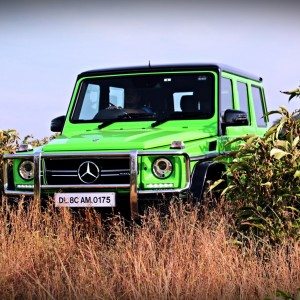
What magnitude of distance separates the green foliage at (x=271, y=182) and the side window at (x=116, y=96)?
231 cm

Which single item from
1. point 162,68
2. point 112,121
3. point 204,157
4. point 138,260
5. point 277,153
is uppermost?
point 162,68

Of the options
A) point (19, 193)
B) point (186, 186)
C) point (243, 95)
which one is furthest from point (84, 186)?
point (243, 95)

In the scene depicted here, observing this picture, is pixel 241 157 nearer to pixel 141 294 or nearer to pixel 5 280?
pixel 141 294

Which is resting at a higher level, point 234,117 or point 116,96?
point 116,96

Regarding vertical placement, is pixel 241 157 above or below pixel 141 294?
above

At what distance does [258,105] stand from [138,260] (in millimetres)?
4186

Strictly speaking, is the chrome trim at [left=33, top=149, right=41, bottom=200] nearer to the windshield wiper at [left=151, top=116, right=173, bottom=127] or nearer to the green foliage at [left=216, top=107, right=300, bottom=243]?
the windshield wiper at [left=151, top=116, right=173, bottom=127]

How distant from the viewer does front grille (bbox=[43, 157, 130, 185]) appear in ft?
21.6

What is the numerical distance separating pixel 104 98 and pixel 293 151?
2.90 meters

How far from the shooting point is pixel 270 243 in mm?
5887

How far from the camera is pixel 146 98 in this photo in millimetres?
7766

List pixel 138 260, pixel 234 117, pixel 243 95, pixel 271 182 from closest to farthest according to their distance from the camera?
pixel 138 260
pixel 271 182
pixel 234 117
pixel 243 95

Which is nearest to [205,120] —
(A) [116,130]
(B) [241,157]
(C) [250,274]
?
(A) [116,130]

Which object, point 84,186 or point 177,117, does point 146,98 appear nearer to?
point 177,117
